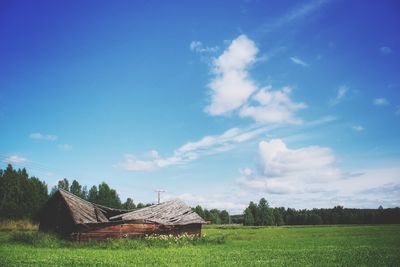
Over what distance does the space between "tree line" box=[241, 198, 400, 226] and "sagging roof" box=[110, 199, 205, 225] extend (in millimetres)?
80197

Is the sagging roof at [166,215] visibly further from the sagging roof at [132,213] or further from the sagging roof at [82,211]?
the sagging roof at [82,211]

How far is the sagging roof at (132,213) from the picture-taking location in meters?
31.1

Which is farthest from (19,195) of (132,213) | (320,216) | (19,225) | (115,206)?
(320,216)

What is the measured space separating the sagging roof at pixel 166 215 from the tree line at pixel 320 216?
8020 cm

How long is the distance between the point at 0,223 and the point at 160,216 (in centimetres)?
3029

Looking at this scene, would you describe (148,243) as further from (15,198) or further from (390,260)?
(15,198)

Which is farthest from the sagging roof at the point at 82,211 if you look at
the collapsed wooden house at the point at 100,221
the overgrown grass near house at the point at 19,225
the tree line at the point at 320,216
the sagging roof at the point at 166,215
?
the tree line at the point at 320,216

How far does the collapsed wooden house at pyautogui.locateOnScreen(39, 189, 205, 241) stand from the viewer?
1173 inches

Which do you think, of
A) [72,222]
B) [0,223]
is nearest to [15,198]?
[0,223]

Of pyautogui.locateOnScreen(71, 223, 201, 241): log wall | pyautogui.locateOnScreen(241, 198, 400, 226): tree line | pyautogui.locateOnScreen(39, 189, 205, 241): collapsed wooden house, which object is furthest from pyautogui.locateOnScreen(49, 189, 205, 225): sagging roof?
pyautogui.locateOnScreen(241, 198, 400, 226): tree line

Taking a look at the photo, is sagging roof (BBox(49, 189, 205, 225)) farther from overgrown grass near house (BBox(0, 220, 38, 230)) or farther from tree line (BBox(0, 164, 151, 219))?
tree line (BBox(0, 164, 151, 219))

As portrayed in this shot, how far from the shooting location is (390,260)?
640 inches

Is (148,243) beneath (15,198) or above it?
beneath

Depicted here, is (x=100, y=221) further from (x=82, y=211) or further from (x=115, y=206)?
(x=115, y=206)
